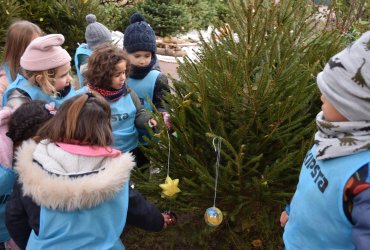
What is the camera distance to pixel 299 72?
2574mm

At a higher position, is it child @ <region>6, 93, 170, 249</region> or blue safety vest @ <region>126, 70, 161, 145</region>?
child @ <region>6, 93, 170, 249</region>

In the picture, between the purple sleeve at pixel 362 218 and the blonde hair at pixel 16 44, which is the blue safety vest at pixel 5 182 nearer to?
the blonde hair at pixel 16 44

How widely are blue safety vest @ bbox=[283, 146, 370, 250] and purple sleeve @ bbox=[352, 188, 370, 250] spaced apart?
3.8 inches

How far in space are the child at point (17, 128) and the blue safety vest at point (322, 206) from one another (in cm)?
152

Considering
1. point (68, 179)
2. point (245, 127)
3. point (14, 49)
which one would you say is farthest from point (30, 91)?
point (245, 127)

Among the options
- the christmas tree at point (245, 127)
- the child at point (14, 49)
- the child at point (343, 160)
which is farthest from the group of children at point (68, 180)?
the child at point (14, 49)

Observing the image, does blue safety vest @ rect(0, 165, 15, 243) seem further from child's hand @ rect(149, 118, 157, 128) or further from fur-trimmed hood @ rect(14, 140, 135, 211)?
child's hand @ rect(149, 118, 157, 128)

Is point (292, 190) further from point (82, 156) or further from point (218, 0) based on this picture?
point (218, 0)

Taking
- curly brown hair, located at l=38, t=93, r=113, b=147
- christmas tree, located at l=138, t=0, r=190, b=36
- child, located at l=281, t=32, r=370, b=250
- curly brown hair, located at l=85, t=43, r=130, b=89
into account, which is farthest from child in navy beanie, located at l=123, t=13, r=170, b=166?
christmas tree, located at l=138, t=0, r=190, b=36

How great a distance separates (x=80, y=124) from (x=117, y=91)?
48.0 inches

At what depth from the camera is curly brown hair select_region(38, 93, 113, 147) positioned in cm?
198

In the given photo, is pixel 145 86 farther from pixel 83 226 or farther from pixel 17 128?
pixel 83 226

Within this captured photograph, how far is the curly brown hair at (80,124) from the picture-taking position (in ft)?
6.49

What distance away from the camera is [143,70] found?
365 cm
